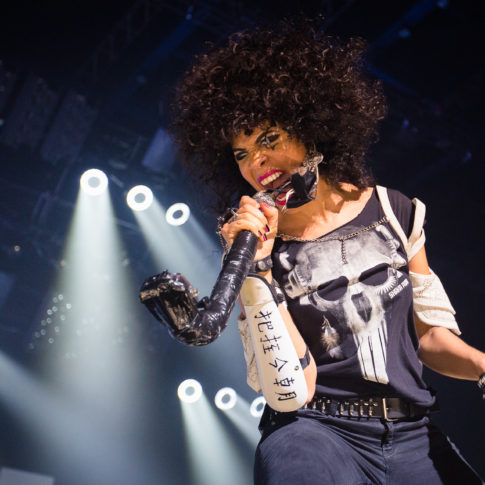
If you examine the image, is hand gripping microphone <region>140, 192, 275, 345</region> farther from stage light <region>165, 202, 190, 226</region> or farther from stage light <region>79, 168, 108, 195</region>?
stage light <region>79, 168, 108, 195</region>

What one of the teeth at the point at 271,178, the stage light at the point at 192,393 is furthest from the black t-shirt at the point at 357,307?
the stage light at the point at 192,393

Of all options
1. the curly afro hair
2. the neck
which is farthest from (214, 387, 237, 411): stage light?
the neck

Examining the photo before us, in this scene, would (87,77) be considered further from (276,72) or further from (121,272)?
(276,72)

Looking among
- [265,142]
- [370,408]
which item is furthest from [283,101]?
[370,408]

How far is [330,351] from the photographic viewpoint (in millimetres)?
1578

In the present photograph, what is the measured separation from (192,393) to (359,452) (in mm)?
6158

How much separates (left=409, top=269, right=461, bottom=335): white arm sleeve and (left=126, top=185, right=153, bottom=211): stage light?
17.4 feet

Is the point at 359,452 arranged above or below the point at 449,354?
below

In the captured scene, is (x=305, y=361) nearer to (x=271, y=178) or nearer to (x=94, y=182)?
(x=271, y=178)

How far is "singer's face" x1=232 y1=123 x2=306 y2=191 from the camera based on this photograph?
1792 mm

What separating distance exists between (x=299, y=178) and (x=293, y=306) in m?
0.44

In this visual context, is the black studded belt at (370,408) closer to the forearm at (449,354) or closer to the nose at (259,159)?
the forearm at (449,354)

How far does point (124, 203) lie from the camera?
7.63m

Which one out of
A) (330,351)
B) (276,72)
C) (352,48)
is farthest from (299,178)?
(352,48)
